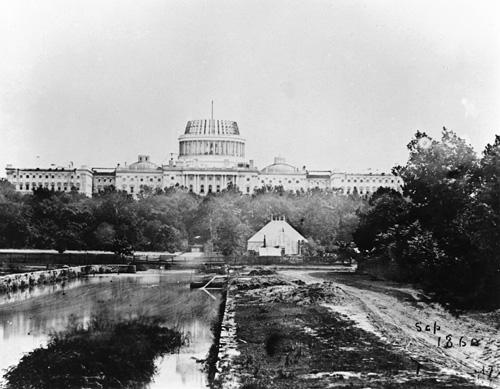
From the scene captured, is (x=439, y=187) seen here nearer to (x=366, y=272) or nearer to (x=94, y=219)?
(x=366, y=272)

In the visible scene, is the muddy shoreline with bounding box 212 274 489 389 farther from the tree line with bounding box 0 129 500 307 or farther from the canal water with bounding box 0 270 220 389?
the tree line with bounding box 0 129 500 307

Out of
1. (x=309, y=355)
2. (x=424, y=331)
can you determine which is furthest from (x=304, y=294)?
(x=309, y=355)

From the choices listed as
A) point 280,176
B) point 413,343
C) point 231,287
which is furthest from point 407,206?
point 280,176

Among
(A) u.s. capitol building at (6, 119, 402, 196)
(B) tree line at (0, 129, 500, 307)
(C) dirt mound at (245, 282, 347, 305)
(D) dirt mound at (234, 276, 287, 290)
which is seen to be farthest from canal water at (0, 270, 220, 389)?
(A) u.s. capitol building at (6, 119, 402, 196)

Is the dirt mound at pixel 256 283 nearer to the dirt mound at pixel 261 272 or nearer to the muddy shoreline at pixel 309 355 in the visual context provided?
the dirt mound at pixel 261 272

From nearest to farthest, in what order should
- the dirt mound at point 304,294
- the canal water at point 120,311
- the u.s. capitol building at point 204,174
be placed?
the canal water at point 120,311
the dirt mound at point 304,294
the u.s. capitol building at point 204,174

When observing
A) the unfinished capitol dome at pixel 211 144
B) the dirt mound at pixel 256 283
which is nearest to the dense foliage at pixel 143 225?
the dirt mound at pixel 256 283
